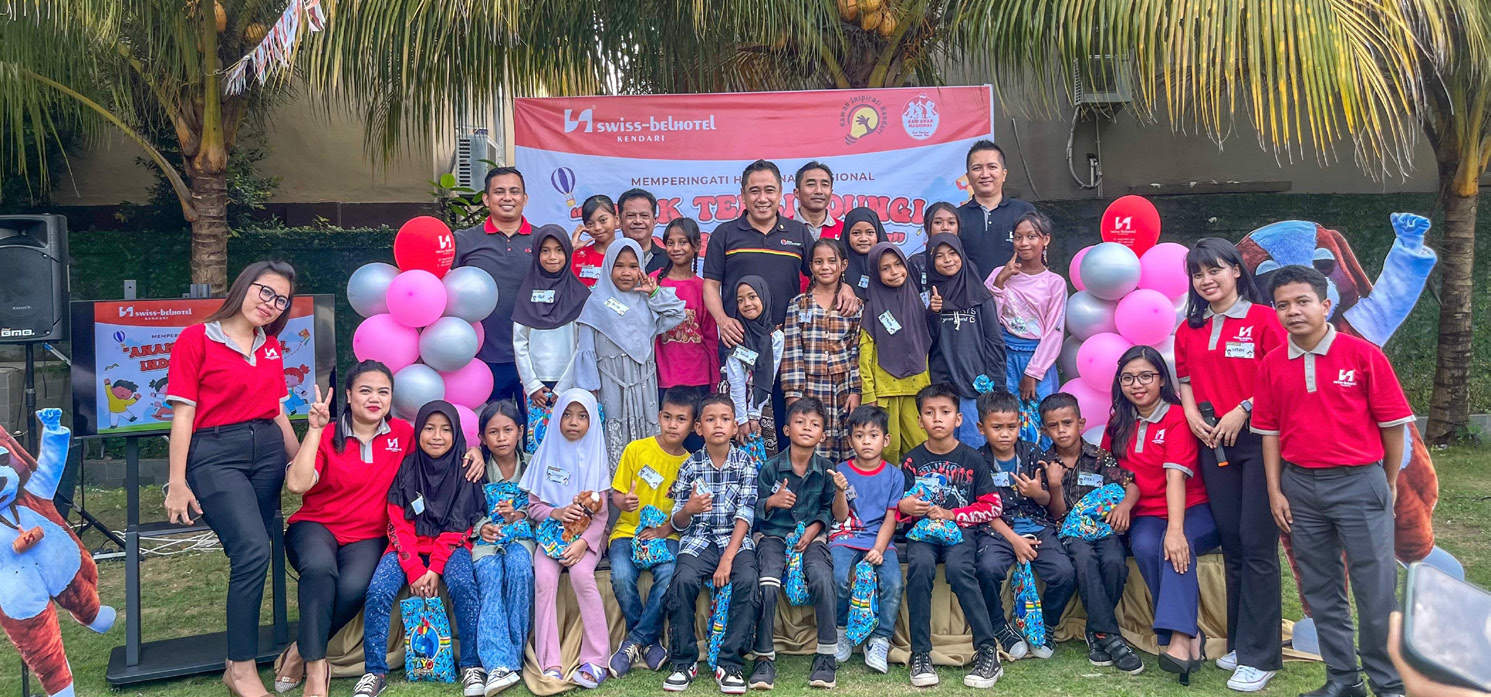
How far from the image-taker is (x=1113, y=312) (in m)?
4.81

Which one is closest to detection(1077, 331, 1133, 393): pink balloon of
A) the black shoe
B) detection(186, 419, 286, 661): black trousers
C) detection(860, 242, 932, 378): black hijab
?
detection(860, 242, 932, 378): black hijab

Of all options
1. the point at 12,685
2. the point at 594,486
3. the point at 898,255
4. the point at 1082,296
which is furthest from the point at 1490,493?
the point at 12,685

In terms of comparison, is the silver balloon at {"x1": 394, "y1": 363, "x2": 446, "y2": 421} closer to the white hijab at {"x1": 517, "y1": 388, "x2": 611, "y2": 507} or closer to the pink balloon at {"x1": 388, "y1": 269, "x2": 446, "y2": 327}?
the pink balloon at {"x1": 388, "y1": 269, "x2": 446, "y2": 327}

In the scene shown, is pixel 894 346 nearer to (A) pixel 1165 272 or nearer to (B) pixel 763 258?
(B) pixel 763 258

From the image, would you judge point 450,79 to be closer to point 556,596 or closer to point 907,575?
point 556,596

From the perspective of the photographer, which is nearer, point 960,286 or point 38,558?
point 38,558

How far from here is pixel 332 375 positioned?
4.82 metres

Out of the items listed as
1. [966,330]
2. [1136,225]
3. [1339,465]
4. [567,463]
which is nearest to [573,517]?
[567,463]

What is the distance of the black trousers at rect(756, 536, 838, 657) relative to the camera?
3.99m

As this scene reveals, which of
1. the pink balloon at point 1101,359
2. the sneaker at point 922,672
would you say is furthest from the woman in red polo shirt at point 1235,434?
the sneaker at point 922,672

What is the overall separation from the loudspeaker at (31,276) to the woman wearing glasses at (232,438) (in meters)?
1.26

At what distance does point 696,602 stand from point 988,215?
7.93 feet

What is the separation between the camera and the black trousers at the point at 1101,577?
4.11m

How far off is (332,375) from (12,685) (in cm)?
166
